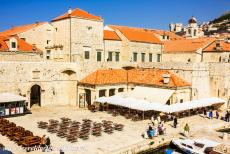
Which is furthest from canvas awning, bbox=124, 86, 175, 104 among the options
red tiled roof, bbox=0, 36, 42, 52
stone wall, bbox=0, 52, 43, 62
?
red tiled roof, bbox=0, 36, 42, 52

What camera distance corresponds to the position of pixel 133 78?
35188 mm

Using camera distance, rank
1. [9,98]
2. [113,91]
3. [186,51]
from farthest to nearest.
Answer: [186,51]
[113,91]
[9,98]

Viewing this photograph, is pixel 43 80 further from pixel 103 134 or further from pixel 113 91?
pixel 103 134

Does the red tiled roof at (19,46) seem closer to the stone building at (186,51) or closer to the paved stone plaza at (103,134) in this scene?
the paved stone plaza at (103,134)

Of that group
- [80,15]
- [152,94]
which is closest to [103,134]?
[152,94]

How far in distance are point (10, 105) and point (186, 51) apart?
26.9 metres

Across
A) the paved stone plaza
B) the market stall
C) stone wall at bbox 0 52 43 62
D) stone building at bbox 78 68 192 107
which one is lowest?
the paved stone plaza

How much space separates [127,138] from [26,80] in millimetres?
14491

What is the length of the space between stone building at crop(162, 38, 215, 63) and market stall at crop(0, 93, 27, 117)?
2528 cm

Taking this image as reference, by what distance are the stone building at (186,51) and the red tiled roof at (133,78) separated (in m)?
10.2

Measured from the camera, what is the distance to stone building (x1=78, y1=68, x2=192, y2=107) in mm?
31031

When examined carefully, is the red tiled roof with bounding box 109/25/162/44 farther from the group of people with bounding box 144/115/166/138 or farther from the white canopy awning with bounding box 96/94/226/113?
the group of people with bounding box 144/115/166/138

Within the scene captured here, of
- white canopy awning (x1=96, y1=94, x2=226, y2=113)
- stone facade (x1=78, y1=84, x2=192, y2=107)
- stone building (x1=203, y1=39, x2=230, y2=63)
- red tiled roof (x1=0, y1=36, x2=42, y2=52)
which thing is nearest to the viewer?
white canopy awning (x1=96, y1=94, x2=226, y2=113)

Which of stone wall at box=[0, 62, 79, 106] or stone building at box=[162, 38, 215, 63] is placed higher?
stone building at box=[162, 38, 215, 63]
